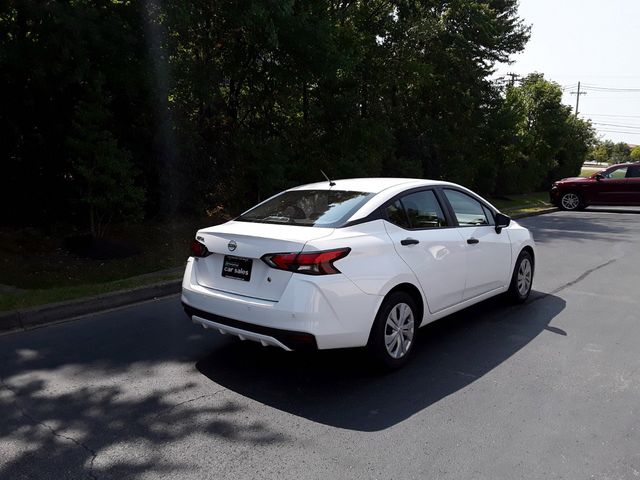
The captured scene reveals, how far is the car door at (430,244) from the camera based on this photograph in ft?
15.0

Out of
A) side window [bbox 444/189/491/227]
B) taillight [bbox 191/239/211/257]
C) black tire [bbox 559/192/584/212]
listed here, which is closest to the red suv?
black tire [bbox 559/192/584/212]

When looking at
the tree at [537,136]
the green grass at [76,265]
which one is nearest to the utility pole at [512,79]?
the tree at [537,136]

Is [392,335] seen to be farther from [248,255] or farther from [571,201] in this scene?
[571,201]

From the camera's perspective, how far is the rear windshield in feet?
14.5

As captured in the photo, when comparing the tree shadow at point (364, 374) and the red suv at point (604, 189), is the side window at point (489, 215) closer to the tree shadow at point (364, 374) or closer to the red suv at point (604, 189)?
the tree shadow at point (364, 374)

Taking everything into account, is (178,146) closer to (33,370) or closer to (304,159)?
(304,159)

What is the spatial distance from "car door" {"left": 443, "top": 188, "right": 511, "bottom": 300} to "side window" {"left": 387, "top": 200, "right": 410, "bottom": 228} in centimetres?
79

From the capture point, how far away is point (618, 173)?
20531mm

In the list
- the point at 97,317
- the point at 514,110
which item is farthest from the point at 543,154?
the point at 97,317

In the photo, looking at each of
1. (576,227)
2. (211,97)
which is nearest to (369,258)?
(211,97)

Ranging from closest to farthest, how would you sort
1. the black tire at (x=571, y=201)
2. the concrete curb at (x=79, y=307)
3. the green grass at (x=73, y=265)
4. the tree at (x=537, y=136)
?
the concrete curb at (x=79, y=307), the green grass at (x=73, y=265), the black tire at (x=571, y=201), the tree at (x=537, y=136)

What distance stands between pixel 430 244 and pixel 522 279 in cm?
227

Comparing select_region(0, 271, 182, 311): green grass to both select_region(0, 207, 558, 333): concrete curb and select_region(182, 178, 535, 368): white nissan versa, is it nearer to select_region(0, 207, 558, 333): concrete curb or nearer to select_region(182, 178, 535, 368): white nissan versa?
select_region(0, 207, 558, 333): concrete curb

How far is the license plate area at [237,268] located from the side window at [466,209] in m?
2.29
